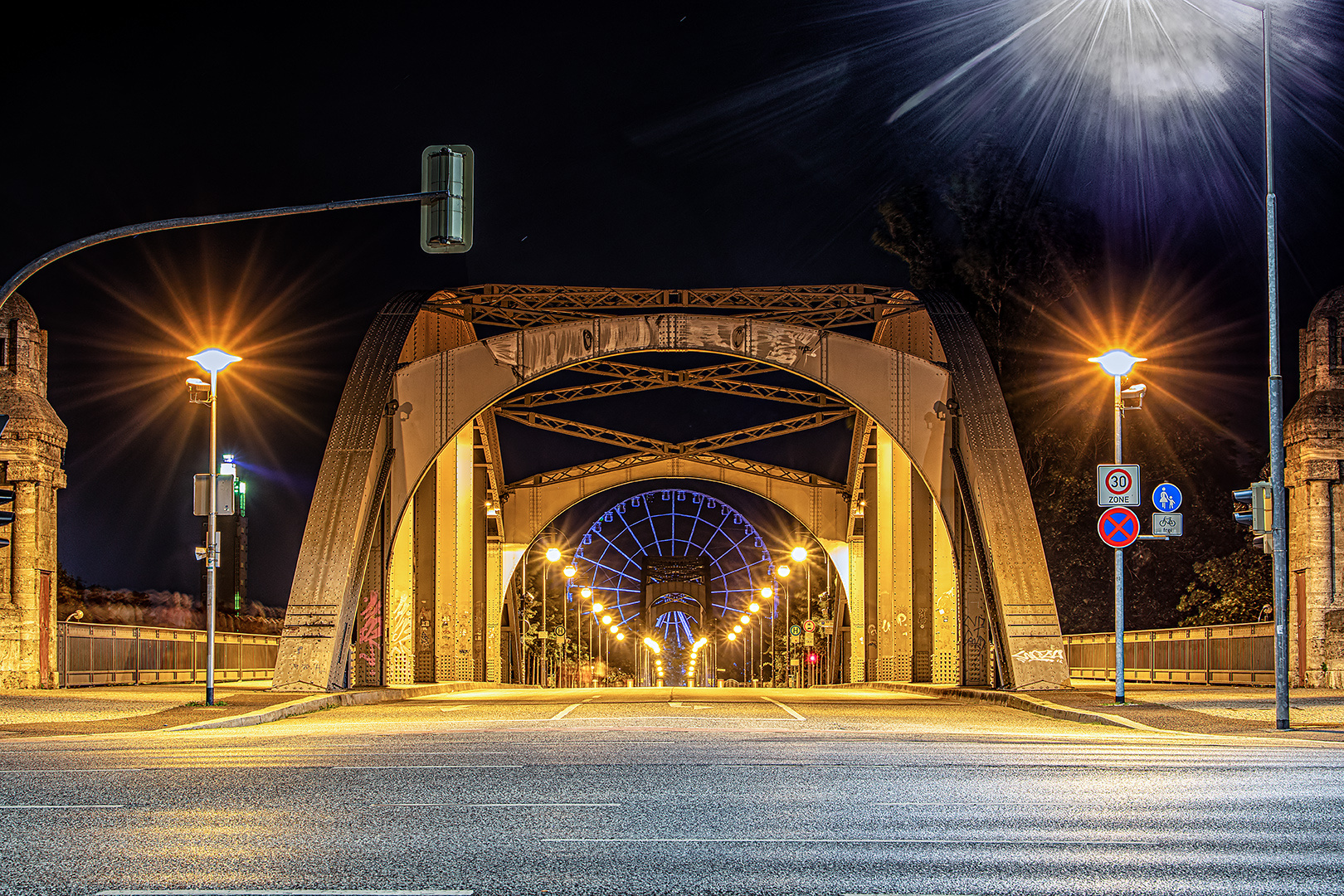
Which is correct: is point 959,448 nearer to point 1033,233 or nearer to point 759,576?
point 1033,233

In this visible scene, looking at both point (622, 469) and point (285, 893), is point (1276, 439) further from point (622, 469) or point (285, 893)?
point (622, 469)

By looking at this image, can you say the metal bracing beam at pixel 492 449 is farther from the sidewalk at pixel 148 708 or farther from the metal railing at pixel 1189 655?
the metal railing at pixel 1189 655

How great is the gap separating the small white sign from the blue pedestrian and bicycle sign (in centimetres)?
35

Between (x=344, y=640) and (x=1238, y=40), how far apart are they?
38.9 m

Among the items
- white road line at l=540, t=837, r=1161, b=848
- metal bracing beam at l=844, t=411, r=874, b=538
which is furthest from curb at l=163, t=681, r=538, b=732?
metal bracing beam at l=844, t=411, r=874, b=538

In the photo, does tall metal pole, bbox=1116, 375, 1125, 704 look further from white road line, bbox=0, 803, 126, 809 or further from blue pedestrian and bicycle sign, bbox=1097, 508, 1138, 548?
white road line, bbox=0, 803, 126, 809

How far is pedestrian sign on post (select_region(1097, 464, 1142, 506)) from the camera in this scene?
923 inches

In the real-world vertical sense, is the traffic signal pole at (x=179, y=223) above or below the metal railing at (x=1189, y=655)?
above

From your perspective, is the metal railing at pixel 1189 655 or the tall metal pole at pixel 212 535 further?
the metal railing at pixel 1189 655

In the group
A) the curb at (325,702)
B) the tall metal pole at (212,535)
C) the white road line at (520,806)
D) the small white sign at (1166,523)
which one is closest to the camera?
the white road line at (520,806)

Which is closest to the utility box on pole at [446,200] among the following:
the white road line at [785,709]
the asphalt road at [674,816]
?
the asphalt road at [674,816]

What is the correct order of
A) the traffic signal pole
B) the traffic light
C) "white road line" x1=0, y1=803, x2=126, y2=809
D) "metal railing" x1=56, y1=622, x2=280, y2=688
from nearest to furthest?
1. "white road line" x1=0, y1=803, x2=126, y2=809
2. the traffic signal pole
3. the traffic light
4. "metal railing" x1=56, y1=622, x2=280, y2=688

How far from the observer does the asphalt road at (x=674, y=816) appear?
19.6 ft

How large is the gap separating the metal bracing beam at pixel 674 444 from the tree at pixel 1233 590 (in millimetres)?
12148
